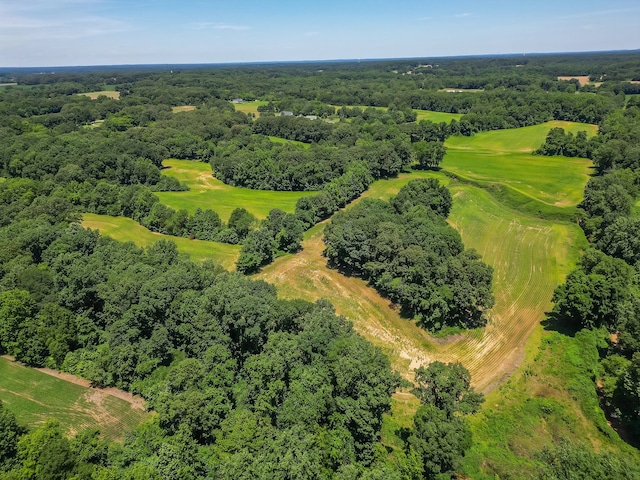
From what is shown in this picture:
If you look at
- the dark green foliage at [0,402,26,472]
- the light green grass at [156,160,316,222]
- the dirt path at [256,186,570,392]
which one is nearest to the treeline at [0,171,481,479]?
the dark green foliage at [0,402,26,472]

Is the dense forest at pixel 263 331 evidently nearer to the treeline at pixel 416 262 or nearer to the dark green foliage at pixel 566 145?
the treeline at pixel 416 262

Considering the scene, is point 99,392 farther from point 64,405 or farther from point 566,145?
point 566,145

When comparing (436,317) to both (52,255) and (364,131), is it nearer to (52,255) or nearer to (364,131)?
(52,255)

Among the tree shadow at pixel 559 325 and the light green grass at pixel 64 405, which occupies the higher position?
the light green grass at pixel 64 405

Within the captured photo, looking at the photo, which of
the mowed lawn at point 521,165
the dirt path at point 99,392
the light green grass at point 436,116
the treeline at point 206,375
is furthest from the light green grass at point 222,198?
the light green grass at point 436,116

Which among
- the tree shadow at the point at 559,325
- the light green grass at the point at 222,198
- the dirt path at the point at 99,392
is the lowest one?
the tree shadow at the point at 559,325

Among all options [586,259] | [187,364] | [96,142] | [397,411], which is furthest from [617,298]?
[96,142]

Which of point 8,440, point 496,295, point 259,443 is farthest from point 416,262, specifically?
point 8,440
